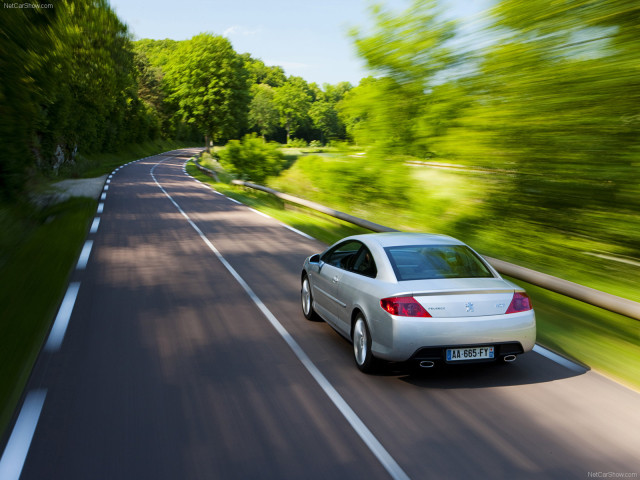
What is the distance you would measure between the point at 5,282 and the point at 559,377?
8415 mm

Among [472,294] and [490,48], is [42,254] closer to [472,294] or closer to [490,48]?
[472,294]

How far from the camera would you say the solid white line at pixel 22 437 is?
3936mm

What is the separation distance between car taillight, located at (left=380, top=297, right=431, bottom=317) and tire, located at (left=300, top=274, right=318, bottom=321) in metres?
2.56

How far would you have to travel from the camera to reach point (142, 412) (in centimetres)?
491

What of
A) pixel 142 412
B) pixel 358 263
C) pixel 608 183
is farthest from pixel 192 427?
pixel 608 183

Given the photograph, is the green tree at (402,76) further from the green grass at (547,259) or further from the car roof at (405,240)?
the car roof at (405,240)

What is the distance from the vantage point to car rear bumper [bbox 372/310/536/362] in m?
5.32

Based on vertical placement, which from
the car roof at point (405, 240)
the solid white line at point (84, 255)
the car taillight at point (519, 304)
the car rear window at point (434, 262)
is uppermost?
the car roof at point (405, 240)

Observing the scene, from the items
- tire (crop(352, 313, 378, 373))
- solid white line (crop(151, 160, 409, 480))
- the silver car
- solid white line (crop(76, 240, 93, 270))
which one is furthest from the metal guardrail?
solid white line (crop(76, 240, 93, 270))

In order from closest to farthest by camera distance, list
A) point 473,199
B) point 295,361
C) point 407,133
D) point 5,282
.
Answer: point 295,361, point 5,282, point 473,199, point 407,133

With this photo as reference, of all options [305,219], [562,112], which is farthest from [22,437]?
[305,219]

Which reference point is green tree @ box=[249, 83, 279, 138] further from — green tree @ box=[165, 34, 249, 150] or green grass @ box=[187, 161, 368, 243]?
green grass @ box=[187, 161, 368, 243]

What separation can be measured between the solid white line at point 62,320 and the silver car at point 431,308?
3.38 metres

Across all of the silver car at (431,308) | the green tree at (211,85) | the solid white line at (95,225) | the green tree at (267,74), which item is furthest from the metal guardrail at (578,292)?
the green tree at (267,74)
